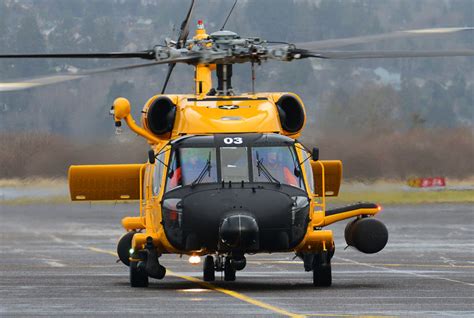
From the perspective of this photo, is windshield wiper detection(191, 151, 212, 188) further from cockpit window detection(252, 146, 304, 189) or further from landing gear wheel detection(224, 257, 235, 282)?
landing gear wheel detection(224, 257, 235, 282)

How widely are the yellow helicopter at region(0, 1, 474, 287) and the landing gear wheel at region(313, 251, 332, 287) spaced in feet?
0.05

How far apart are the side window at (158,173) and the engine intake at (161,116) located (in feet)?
2.42

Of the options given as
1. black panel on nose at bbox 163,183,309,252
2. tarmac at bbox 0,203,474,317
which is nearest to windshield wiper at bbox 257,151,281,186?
black panel on nose at bbox 163,183,309,252

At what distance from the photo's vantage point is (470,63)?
2653 inches

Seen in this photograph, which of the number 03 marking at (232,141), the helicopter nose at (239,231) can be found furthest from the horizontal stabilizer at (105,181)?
the helicopter nose at (239,231)

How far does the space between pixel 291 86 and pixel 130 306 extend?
35.2 meters

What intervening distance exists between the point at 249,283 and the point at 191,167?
235 cm

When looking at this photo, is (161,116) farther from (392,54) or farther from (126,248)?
(392,54)

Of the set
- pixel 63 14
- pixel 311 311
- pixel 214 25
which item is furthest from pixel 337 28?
pixel 311 311

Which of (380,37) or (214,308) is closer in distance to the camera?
(214,308)

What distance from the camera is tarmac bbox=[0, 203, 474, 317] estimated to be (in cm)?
1969

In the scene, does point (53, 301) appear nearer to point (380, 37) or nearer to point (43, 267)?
point (380, 37)

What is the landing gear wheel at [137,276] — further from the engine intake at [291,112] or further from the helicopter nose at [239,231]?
the engine intake at [291,112]

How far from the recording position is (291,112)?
81.4ft
